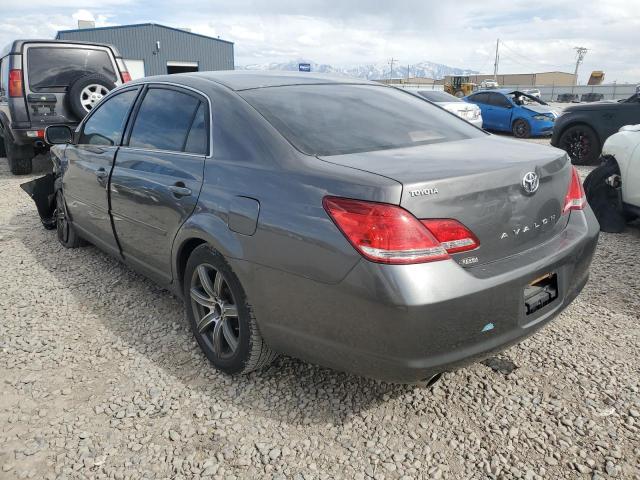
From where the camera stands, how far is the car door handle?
262cm

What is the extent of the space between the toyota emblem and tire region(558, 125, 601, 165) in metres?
7.70

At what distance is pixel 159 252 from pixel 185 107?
87cm

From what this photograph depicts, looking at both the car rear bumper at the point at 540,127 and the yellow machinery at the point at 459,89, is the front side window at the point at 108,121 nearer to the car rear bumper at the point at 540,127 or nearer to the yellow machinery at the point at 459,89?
the car rear bumper at the point at 540,127

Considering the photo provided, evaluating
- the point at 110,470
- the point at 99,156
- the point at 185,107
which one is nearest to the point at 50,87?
the point at 99,156

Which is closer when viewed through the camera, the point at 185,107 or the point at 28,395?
the point at 28,395

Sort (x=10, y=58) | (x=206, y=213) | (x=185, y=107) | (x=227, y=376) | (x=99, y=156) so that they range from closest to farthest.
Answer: (x=206, y=213) < (x=227, y=376) < (x=185, y=107) < (x=99, y=156) < (x=10, y=58)

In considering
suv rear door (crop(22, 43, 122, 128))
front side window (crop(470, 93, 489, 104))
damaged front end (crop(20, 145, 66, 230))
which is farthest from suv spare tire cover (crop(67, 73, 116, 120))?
front side window (crop(470, 93, 489, 104))

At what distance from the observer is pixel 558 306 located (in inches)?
89.8

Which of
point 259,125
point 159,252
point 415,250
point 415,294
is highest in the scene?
point 259,125

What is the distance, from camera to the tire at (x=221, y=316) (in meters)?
2.39

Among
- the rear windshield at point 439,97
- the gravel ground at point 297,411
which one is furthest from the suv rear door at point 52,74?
the rear windshield at point 439,97

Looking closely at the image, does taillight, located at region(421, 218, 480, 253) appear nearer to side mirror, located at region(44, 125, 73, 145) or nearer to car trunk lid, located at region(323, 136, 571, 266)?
car trunk lid, located at region(323, 136, 571, 266)

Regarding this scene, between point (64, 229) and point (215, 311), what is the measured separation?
9.43ft

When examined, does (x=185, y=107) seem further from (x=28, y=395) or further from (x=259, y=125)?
(x=28, y=395)
